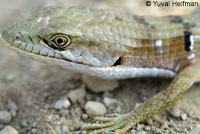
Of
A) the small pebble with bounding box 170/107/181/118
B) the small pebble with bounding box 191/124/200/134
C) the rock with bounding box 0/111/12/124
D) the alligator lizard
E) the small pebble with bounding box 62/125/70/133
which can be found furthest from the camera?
the rock with bounding box 0/111/12/124

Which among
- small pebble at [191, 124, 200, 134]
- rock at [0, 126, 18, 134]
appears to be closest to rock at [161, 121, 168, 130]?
small pebble at [191, 124, 200, 134]

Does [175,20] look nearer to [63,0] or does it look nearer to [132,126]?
[132,126]

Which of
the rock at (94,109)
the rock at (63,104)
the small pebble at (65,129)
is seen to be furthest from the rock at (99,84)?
the small pebble at (65,129)

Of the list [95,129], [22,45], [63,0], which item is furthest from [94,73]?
[63,0]

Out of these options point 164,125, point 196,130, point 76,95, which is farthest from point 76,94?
point 196,130

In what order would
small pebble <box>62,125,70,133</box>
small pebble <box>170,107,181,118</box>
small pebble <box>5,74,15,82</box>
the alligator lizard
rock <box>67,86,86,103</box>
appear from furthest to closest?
small pebble <box>5,74,15,82</box>
rock <box>67,86,86,103</box>
small pebble <box>170,107,181,118</box>
small pebble <box>62,125,70,133</box>
the alligator lizard

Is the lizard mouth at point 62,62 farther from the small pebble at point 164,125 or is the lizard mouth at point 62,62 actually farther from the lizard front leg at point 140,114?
the small pebble at point 164,125

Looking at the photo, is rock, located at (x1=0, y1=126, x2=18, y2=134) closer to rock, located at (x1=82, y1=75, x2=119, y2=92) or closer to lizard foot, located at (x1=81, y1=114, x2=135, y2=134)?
lizard foot, located at (x1=81, y1=114, x2=135, y2=134)

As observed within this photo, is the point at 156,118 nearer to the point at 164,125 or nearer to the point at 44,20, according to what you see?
the point at 164,125
